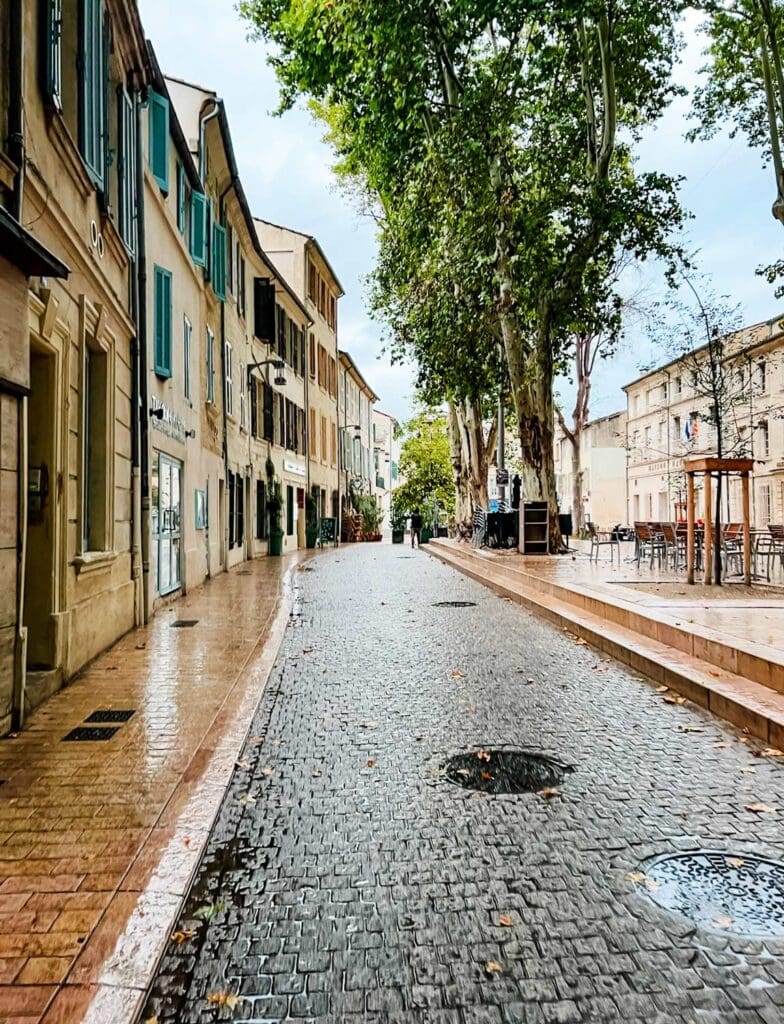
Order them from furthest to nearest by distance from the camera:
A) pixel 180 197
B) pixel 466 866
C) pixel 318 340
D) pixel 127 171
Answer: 1. pixel 318 340
2. pixel 180 197
3. pixel 127 171
4. pixel 466 866

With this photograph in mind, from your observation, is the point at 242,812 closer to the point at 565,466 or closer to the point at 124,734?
the point at 124,734

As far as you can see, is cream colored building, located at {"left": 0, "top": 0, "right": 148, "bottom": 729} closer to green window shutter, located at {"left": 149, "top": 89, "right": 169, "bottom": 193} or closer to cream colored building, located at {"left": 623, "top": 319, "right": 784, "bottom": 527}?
green window shutter, located at {"left": 149, "top": 89, "right": 169, "bottom": 193}

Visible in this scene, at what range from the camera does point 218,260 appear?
60.0ft

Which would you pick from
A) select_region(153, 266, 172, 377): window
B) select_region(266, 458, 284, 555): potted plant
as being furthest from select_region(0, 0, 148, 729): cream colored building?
select_region(266, 458, 284, 555): potted plant

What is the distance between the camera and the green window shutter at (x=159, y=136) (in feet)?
39.7

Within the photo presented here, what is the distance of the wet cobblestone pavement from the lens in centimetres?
252

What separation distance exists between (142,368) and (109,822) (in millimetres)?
7839

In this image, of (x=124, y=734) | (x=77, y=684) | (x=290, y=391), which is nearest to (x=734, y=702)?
(x=124, y=734)

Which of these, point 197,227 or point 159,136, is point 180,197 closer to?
point 197,227

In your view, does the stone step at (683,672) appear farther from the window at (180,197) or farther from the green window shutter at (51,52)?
the window at (180,197)

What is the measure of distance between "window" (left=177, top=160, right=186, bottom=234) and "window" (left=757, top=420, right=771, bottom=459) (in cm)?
3045

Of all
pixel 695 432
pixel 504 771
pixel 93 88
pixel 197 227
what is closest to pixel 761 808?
pixel 504 771

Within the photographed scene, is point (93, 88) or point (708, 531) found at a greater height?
point (93, 88)

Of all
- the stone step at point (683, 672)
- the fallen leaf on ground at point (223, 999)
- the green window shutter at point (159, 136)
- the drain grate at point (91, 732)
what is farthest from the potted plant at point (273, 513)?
the fallen leaf on ground at point (223, 999)
